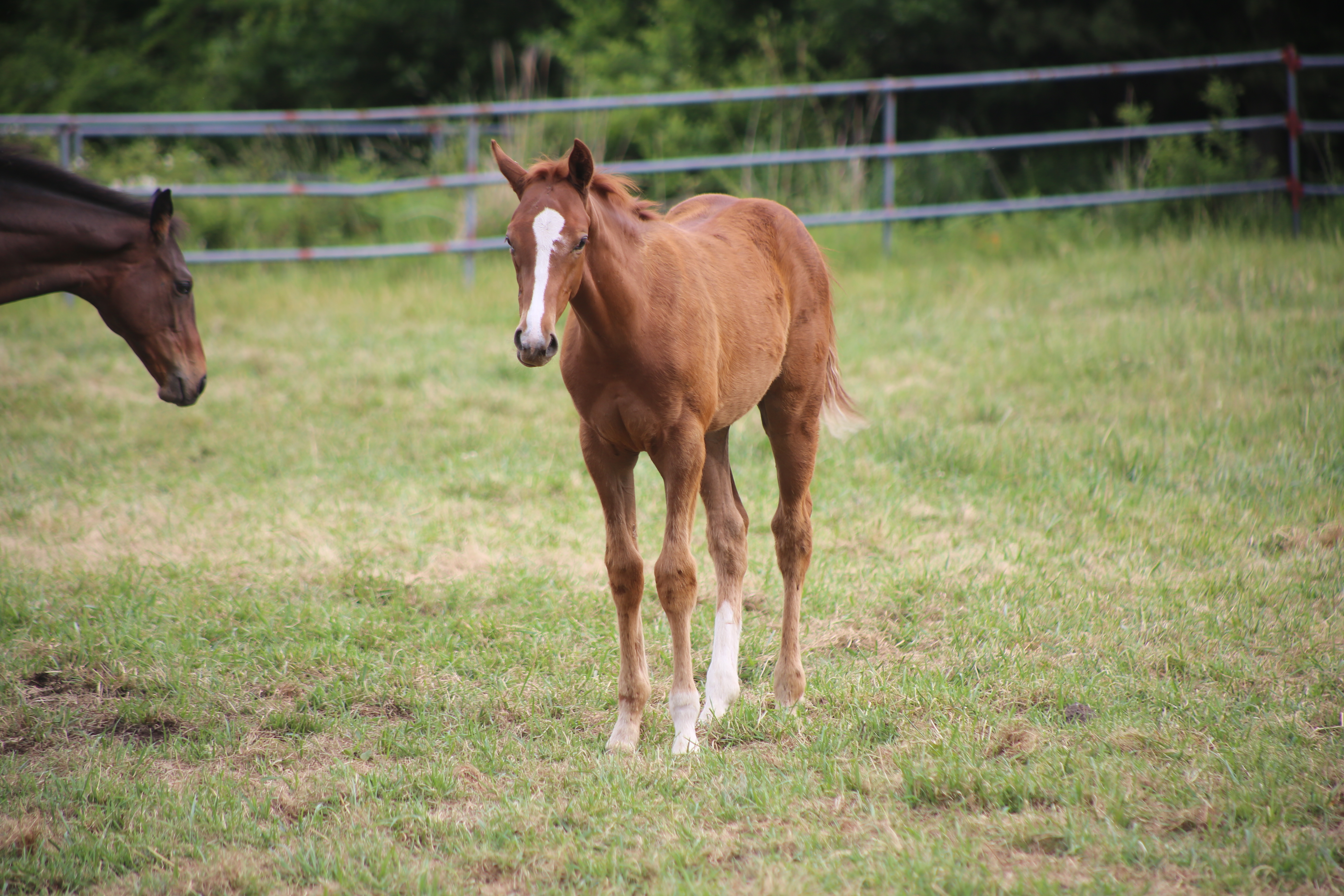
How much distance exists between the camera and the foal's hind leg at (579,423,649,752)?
3.41m

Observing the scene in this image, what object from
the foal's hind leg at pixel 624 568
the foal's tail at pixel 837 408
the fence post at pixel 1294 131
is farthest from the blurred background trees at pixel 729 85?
the foal's hind leg at pixel 624 568

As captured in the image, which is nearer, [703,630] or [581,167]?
[581,167]

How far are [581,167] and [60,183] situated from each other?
253 cm

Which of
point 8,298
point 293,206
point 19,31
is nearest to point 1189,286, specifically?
point 8,298

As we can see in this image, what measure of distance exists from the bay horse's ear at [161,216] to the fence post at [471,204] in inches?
223

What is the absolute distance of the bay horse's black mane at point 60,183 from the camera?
4.22 metres

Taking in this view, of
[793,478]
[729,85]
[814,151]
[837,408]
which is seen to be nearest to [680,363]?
[793,478]

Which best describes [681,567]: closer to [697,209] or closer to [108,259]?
[697,209]

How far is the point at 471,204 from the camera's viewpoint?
9930 mm

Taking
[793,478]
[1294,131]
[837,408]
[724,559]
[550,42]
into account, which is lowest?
[724,559]

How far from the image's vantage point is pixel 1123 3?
1159 centimetres

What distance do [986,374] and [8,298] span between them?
18.8 feet

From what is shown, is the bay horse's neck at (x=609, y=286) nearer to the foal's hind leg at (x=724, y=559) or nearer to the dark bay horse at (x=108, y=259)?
the foal's hind leg at (x=724, y=559)

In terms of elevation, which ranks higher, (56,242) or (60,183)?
(60,183)
